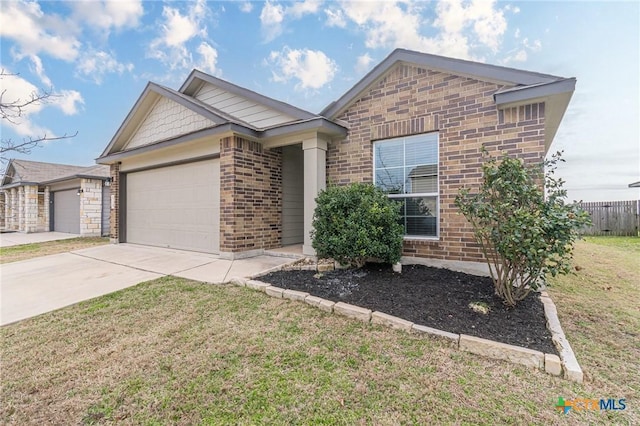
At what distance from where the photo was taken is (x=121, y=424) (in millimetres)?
2061

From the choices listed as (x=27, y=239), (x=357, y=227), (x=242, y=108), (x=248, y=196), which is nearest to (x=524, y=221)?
(x=357, y=227)

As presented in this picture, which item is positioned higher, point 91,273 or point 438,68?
point 438,68

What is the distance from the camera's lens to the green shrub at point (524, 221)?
3.31 metres

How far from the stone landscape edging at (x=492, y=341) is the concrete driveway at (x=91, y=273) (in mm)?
2175

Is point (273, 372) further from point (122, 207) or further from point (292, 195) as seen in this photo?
point (122, 207)

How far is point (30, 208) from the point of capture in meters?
17.2

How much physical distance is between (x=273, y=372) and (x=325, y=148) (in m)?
5.24

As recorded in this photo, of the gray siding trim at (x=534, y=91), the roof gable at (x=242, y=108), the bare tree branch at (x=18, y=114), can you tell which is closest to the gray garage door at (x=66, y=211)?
the roof gable at (x=242, y=108)

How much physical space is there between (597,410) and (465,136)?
444cm

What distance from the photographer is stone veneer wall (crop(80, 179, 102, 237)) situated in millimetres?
14656

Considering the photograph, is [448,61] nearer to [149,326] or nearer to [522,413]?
[522,413]

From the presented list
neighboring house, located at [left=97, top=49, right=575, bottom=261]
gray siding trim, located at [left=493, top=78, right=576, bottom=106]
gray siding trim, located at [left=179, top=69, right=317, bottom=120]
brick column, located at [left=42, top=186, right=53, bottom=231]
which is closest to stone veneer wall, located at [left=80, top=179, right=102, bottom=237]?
brick column, located at [left=42, top=186, right=53, bottom=231]

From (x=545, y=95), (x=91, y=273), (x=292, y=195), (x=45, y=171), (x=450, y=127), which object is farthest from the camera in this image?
(x=45, y=171)

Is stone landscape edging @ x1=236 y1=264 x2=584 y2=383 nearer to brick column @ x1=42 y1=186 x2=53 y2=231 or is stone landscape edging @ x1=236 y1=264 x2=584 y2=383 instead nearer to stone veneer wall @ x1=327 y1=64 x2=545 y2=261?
stone veneer wall @ x1=327 y1=64 x2=545 y2=261
